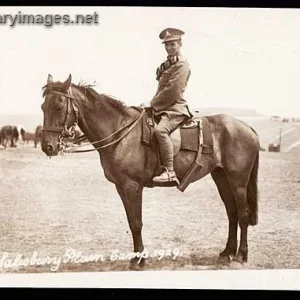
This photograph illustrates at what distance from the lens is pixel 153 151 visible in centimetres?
226

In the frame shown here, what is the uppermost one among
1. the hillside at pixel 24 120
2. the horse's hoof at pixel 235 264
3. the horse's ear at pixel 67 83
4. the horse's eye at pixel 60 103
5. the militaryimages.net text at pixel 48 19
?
the militaryimages.net text at pixel 48 19

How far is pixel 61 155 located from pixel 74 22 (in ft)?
1.53

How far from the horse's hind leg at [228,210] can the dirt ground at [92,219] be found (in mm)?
18

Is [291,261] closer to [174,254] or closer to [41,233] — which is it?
[174,254]

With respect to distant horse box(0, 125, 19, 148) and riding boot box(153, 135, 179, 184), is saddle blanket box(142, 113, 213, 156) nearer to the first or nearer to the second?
riding boot box(153, 135, 179, 184)

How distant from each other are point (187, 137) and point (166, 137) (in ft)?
0.28

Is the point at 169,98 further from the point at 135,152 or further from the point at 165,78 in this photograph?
the point at 135,152

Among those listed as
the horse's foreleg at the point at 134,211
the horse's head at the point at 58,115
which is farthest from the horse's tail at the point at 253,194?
the horse's head at the point at 58,115

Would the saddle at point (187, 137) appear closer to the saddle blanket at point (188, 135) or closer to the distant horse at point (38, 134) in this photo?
the saddle blanket at point (188, 135)

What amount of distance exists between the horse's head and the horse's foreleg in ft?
0.85

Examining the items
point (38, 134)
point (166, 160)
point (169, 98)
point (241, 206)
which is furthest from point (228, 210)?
point (38, 134)

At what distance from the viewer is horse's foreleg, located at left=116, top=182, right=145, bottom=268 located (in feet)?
7.43

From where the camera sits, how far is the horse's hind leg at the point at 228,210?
7.64 feet

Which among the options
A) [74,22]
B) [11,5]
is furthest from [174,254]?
[11,5]
